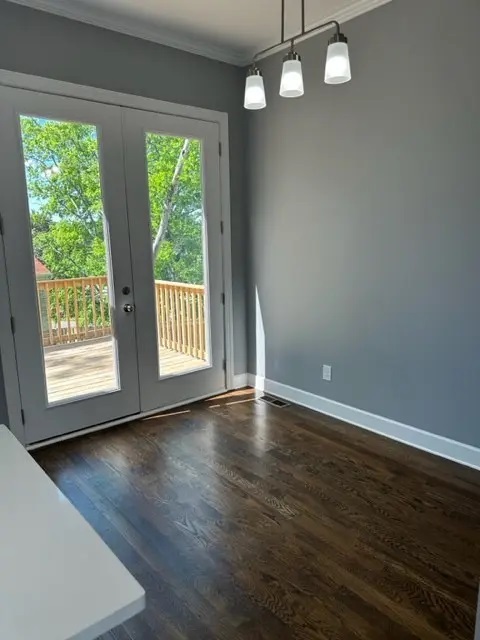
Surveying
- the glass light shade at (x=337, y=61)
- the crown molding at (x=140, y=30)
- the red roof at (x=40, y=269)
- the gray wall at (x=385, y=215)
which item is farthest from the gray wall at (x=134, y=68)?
the glass light shade at (x=337, y=61)

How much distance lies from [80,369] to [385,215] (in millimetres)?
2299

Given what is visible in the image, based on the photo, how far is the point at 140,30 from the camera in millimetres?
3121

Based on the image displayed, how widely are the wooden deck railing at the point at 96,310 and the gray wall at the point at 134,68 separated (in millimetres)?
485

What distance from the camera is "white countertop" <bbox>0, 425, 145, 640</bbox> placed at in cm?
66

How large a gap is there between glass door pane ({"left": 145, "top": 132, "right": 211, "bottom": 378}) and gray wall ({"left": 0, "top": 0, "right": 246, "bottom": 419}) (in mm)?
336

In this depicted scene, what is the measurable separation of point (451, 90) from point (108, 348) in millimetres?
2696

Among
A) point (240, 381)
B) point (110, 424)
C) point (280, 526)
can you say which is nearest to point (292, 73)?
point (280, 526)

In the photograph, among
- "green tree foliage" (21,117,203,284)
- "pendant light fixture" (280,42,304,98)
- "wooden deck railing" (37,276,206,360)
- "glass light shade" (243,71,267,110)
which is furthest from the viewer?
"wooden deck railing" (37,276,206,360)

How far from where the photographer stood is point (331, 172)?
323cm

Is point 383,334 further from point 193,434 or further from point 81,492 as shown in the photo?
point 81,492

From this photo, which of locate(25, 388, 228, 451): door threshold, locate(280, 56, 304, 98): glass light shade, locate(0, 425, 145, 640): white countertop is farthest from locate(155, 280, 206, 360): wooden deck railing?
locate(0, 425, 145, 640): white countertop

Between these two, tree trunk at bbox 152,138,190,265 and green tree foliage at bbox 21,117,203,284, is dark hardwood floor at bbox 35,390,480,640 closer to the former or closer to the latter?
green tree foliage at bbox 21,117,203,284

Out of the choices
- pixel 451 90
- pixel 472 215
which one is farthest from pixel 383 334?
pixel 451 90

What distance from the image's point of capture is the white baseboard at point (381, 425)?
277 cm
